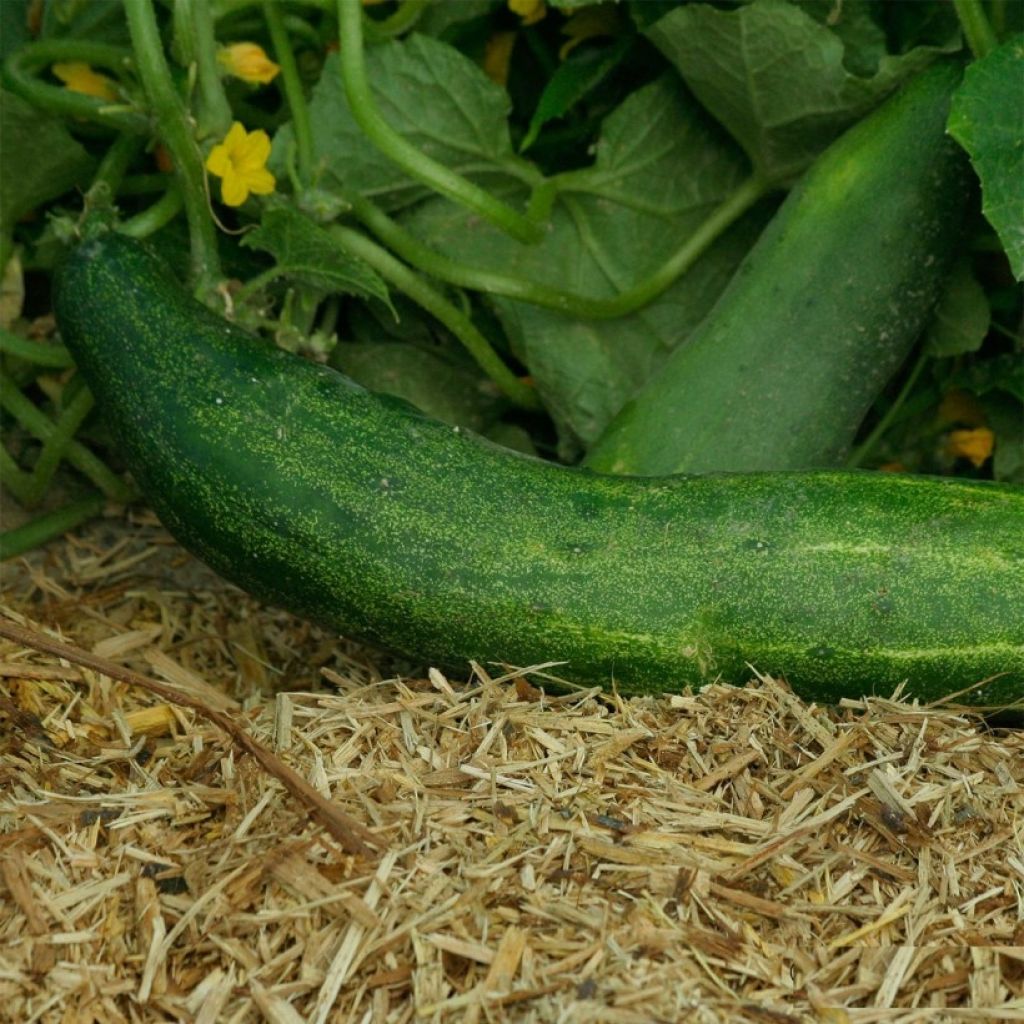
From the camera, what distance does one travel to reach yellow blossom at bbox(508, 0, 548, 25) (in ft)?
8.14

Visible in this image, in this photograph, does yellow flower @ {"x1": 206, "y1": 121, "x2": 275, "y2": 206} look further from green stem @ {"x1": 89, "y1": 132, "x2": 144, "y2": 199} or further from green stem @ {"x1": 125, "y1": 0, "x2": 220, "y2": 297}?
green stem @ {"x1": 89, "y1": 132, "x2": 144, "y2": 199}

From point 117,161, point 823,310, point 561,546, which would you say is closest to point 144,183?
point 117,161

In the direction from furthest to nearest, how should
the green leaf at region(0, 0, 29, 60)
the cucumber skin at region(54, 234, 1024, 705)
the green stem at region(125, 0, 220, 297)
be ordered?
1. the green leaf at region(0, 0, 29, 60)
2. the green stem at region(125, 0, 220, 297)
3. the cucumber skin at region(54, 234, 1024, 705)

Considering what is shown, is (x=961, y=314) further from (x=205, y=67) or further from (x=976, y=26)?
(x=205, y=67)

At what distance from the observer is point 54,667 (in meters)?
1.99

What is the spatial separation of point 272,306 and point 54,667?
73 centimetres

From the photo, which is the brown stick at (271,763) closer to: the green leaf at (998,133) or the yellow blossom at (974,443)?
the green leaf at (998,133)

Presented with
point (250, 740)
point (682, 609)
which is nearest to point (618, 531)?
point (682, 609)

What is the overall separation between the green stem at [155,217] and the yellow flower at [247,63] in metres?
0.22

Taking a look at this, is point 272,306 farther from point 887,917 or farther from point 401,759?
point 887,917

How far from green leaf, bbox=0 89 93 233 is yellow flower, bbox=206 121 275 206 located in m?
0.31

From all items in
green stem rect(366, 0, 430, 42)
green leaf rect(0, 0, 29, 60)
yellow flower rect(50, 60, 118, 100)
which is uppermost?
→ green leaf rect(0, 0, 29, 60)

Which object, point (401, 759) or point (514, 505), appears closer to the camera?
point (401, 759)

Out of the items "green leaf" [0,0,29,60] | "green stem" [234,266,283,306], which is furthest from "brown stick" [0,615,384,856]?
"green leaf" [0,0,29,60]
